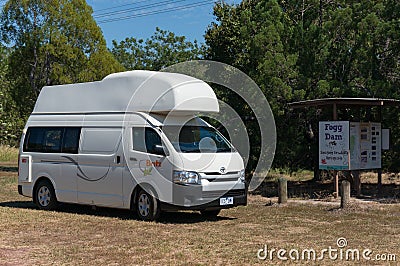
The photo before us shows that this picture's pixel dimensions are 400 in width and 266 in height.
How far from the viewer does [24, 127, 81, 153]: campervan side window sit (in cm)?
1422

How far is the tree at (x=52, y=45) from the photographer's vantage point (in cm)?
2838

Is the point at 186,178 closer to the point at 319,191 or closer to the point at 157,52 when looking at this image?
the point at 319,191

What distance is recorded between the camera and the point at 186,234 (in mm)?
11102

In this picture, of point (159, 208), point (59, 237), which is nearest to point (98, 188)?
point (159, 208)

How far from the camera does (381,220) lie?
41.8ft

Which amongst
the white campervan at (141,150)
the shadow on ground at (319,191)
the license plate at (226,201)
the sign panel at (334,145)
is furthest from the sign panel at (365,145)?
the license plate at (226,201)

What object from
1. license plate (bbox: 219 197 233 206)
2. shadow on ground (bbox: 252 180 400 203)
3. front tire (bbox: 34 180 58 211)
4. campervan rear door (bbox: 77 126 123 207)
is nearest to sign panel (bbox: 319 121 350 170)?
shadow on ground (bbox: 252 180 400 203)

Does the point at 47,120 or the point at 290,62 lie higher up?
the point at 290,62

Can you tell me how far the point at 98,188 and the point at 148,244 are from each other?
12.5 feet

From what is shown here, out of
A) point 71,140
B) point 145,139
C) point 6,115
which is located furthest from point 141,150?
point 6,115

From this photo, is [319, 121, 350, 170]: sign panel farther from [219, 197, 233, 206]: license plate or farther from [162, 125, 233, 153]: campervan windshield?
[219, 197, 233, 206]: license plate

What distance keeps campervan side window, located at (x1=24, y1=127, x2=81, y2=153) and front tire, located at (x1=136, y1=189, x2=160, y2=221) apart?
2.29m

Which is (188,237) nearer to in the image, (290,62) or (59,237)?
(59,237)

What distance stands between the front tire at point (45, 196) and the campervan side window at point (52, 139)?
85 cm
